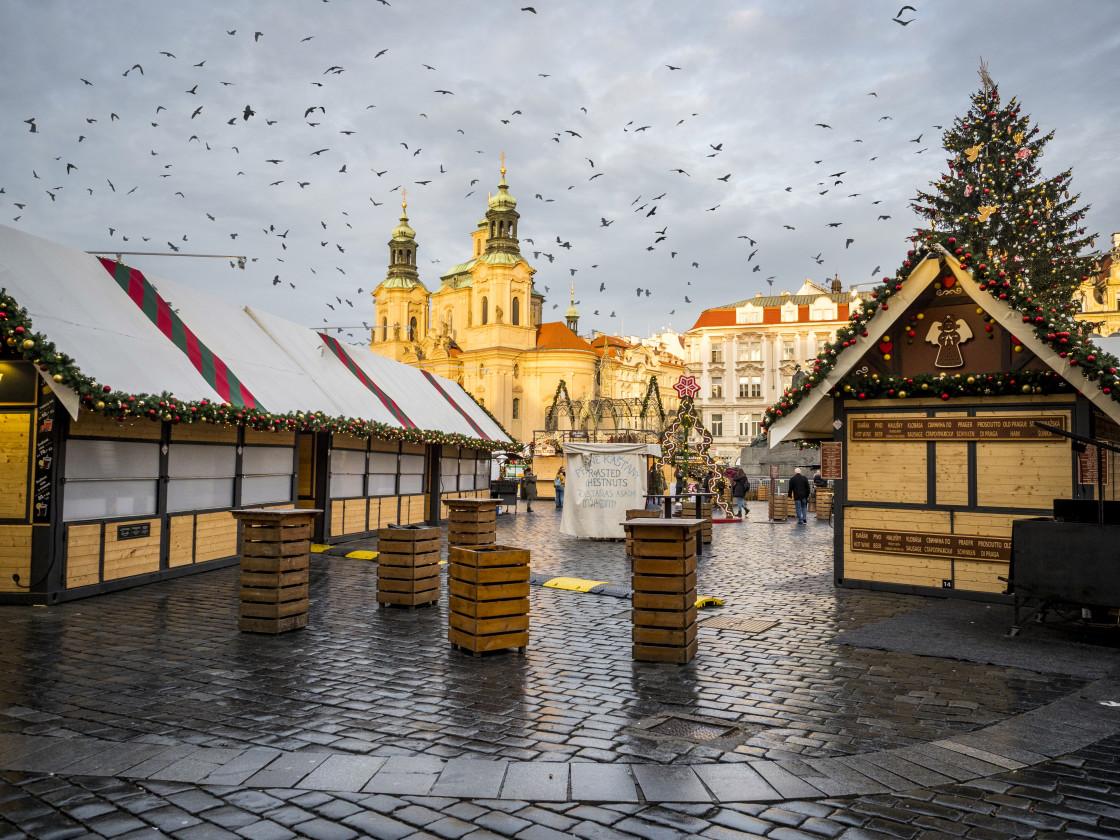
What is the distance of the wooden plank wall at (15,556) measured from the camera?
32.6ft

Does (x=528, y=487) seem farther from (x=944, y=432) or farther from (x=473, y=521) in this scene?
(x=944, y=432)

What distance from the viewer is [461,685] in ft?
21.0

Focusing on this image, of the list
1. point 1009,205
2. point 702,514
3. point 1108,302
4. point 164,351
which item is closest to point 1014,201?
point 1009,205

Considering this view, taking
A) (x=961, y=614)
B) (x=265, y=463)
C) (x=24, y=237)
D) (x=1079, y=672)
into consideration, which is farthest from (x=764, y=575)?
(x=24, y=237)

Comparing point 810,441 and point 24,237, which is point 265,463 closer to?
point 24,237

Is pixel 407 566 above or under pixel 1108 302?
under

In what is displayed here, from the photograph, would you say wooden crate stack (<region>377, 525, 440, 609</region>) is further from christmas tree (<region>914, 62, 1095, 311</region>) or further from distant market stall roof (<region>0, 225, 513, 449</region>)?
christmas tree (<region>914, 62, 1095, 311</region>)

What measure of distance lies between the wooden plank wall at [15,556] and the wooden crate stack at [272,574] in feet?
12.0

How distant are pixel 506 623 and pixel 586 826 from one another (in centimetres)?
358

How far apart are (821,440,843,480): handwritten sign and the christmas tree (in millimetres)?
15609

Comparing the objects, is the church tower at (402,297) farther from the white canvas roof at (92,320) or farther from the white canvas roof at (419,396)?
the white canvas roof at (92,320)

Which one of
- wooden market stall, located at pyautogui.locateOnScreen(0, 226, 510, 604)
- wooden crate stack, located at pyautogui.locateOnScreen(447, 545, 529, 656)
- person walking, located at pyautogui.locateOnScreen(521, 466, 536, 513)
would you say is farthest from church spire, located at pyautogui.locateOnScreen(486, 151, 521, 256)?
wooden crate stack, located at pyautogui.locateOnScreen(447, 545, 529, 656)

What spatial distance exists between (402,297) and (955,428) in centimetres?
7517

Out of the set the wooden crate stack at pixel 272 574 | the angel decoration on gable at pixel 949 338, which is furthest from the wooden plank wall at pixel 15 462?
the angel decoration on gable at pixel 949 338
